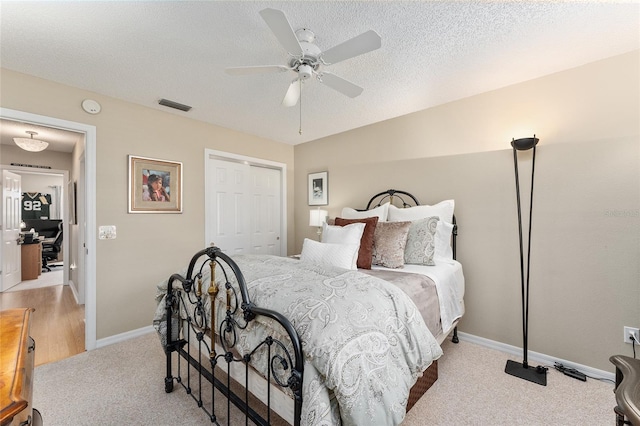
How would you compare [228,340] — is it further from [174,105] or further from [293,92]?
[174,105]

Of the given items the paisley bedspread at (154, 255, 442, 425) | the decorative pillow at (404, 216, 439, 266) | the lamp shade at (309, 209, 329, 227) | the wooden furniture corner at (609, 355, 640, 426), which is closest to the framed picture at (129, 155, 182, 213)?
the lamp shade at (309, 209, 329, 227)

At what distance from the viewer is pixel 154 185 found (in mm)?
3139

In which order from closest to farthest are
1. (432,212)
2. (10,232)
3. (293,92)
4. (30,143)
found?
(293,92) < (432,212) < (30,143) < (10,232)

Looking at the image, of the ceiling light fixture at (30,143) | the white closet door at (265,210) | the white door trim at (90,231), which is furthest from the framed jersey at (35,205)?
the white closet door at (265,210)

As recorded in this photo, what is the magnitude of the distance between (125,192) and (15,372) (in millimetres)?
2575

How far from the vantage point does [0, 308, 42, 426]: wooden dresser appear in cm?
63

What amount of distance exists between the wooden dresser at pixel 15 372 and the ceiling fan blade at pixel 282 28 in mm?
1621

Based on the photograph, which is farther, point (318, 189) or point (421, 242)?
point (318, 189)

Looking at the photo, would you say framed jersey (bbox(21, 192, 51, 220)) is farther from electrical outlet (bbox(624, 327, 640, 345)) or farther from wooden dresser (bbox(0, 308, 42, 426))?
electrical outlet (bbox(624, 327, 640, 345))

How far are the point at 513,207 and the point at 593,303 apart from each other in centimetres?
95

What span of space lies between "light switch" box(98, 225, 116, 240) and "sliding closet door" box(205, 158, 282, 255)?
3.28 ft

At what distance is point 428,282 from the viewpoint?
208 centimetres

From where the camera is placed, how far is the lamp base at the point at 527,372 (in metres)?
2.11

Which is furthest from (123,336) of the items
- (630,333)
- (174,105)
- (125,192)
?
(630,333)
